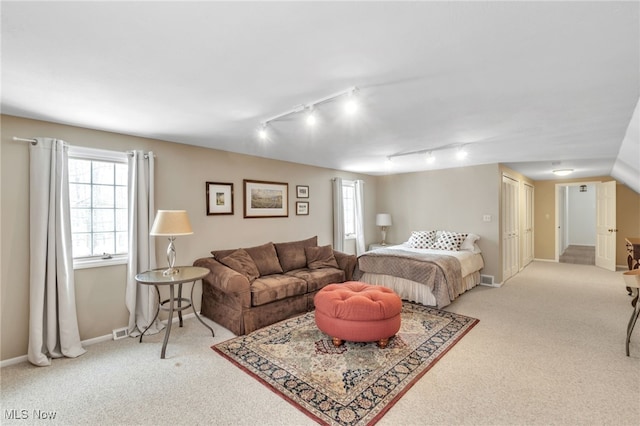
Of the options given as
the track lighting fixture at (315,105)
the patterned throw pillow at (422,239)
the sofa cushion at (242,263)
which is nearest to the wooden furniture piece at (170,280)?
the sofa cushion at (242,263)

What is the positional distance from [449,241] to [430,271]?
152 cm

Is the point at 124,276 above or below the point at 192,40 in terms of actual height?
below

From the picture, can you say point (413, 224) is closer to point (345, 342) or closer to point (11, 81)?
point (345, 342)

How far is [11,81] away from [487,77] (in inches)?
127

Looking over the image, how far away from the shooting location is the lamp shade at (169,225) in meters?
3.03

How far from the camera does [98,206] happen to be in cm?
328

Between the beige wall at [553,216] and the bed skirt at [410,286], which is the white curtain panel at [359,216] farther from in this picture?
the beige wall at [553,216]

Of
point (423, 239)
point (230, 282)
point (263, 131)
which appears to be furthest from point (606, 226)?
point (230, 282)

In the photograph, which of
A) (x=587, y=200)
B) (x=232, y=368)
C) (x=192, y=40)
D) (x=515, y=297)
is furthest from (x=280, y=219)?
(x=587, y=200)

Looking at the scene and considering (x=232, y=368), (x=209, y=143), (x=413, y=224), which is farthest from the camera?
(x=413, y=224)

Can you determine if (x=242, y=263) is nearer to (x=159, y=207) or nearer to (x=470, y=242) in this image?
(x=159, y=207)

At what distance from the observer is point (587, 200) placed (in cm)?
1028

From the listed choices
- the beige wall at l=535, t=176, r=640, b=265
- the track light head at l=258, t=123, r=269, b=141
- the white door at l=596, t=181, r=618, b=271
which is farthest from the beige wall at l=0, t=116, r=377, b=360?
the white door at l=596, t=181, r=618, b=271

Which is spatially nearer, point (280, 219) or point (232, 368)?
point (232, 368)
